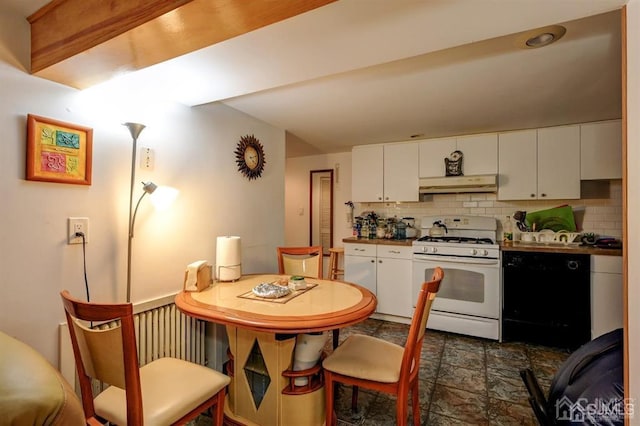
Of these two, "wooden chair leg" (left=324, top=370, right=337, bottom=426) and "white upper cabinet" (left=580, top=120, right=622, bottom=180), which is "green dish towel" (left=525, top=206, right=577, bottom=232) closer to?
"white upper cabinet" (left=580, top=120, right=622, bottom=180)

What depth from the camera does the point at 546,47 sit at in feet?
5.37

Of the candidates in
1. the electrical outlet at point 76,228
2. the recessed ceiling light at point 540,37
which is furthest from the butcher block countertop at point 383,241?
the electrical outlet at point 76,228

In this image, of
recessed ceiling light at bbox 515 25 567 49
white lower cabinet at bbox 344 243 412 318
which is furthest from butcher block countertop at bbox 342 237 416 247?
recessed ceiling light at bbox 515 25 567 49

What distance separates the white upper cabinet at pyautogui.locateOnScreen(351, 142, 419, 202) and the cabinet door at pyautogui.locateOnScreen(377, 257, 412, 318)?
2.69ft

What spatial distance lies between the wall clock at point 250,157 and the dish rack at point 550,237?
9.56ft

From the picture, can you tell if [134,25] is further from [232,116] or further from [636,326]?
[636,326]

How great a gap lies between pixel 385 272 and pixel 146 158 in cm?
269

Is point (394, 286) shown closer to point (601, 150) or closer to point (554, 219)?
point (554, 219)

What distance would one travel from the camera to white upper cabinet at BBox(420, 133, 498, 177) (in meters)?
3.26

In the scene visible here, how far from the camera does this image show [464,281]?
308 cm

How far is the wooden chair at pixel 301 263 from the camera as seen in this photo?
8.36 ft

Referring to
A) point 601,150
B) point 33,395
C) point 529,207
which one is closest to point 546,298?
point 529,207

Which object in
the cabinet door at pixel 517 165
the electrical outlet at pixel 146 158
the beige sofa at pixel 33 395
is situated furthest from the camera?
the cabinet door at pixel 517 165

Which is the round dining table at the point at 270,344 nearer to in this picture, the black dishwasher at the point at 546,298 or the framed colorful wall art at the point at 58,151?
the framed colorful wall art at the point at 58,151
